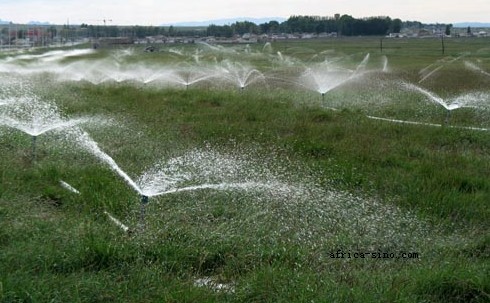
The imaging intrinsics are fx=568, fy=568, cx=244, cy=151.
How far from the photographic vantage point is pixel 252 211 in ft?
14.9

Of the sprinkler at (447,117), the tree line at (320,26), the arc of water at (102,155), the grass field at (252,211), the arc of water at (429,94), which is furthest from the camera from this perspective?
the tree line at (320,26)

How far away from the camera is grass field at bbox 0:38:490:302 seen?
334cm

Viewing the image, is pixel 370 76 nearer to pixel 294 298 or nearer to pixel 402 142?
pixel 402 142

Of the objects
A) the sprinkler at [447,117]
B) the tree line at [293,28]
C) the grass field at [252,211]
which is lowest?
the grass field at [252,211]

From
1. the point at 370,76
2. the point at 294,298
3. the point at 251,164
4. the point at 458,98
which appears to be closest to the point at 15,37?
the point at 370,76

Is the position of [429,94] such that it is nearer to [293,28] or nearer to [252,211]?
[252,211]

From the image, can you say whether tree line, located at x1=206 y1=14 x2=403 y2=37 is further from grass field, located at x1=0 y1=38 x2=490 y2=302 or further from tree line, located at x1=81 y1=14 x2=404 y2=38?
grass field, located at x1=0 y1=38 x2=490 y2=302

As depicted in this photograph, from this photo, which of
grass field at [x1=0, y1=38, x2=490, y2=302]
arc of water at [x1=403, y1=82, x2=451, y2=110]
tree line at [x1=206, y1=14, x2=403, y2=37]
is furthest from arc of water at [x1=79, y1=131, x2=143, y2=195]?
→ tree line at [x1=206, y1=14, x2=403, y2=37]

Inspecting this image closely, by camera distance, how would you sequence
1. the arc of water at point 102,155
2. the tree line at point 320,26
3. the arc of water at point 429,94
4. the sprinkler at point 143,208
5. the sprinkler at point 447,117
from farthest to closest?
the tree line at point 320,26
the arc of water at point 429,94
the sprinkler at point 447,117
the arc of water at point 102,155
the sprinkler at point 143,208

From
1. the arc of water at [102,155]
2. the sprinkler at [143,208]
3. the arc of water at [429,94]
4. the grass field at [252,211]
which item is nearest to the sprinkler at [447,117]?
the grass field at [252,211]

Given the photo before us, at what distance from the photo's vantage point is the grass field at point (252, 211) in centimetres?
334

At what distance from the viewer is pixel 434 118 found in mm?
8930

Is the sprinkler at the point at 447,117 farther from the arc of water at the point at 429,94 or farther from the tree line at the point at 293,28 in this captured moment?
the tree line at the point at 293,28

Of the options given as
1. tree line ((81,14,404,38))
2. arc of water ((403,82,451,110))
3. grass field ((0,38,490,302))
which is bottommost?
grass field ((0,38,490,302))
